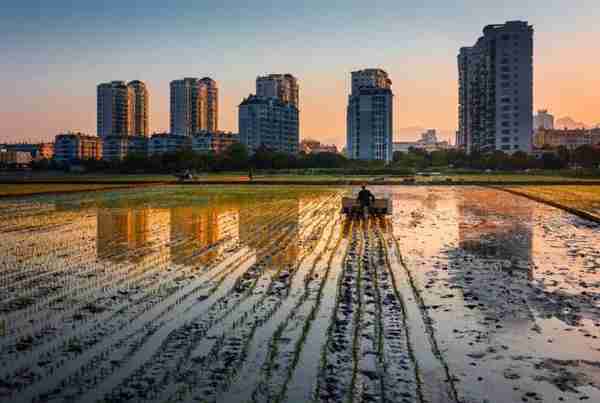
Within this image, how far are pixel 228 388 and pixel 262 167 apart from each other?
11572cm

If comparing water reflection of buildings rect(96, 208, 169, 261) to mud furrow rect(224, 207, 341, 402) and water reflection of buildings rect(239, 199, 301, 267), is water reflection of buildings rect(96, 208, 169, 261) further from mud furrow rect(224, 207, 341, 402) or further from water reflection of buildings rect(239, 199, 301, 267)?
mud furrow rect(224, 207, 341, 402)

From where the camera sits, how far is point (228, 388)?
17.4 ft

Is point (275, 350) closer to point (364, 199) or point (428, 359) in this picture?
point (428, 359)

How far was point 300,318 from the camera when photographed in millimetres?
7750

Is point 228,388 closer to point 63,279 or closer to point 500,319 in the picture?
point 500,319

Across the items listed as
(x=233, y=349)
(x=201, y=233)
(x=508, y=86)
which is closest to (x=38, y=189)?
(x=201, y=233)

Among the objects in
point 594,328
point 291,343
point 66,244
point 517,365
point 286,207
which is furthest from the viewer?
point 286,207

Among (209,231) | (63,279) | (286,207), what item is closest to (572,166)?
(286,207)

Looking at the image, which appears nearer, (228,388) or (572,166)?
(228,388)

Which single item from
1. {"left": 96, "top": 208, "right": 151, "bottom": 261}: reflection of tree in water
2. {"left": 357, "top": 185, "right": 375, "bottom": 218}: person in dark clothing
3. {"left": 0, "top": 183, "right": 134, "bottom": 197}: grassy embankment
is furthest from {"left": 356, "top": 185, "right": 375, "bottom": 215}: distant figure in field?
{"left": 0, "top": 183, "right": 134, "bottom": 197}: grassy embankment

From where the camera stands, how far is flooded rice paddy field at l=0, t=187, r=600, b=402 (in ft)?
17.8

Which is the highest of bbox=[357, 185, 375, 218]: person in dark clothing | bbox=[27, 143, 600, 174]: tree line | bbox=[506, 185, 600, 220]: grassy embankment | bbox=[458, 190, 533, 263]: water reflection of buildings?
bbox=[27, 143, 600, 174]: tree line

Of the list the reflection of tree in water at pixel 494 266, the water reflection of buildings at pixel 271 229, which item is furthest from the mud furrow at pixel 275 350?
the water reflection of buildings at pixel 271 229

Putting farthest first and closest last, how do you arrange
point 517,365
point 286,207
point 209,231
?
point 286,207, point 209,231, point 517,365
